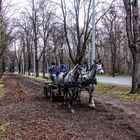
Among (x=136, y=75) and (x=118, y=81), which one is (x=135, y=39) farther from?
(x=118, y=81)

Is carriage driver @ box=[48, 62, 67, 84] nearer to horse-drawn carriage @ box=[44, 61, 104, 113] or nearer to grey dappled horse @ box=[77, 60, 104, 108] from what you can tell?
horse-drawn carriage @ box=[44, 61, 104, 113]

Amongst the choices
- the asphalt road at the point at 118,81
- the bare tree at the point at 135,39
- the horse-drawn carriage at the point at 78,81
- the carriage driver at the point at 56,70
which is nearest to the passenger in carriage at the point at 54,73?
the carriage driver at the point at 56,70

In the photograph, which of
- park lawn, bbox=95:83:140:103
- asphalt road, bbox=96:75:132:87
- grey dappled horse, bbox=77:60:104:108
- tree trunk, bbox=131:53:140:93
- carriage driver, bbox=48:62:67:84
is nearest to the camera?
grey dappled horse, bbox=77:60:104:108

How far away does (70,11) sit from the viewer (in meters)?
43.8

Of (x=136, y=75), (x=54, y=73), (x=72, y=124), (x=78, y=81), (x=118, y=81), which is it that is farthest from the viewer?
(x=118, y=81)

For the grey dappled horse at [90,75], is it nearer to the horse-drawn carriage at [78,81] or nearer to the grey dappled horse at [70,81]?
the horse-drawn carriage at [78,81]

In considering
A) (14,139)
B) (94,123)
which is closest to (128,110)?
(94,123)

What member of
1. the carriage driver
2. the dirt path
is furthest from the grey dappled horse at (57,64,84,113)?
the carriage driver

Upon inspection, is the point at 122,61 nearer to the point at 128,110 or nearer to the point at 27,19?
the point at 27,19

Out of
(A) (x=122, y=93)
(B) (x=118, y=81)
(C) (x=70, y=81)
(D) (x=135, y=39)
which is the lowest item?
(A) (x=122, y=93)

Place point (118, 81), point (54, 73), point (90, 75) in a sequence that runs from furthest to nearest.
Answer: point (118, 81)
point (54, 73)
point (90, 75)

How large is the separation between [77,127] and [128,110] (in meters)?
4.43

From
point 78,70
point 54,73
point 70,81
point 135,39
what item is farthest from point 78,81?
point 135,39

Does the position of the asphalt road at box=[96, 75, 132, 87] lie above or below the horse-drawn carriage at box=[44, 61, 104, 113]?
below
